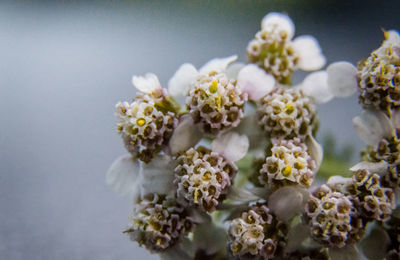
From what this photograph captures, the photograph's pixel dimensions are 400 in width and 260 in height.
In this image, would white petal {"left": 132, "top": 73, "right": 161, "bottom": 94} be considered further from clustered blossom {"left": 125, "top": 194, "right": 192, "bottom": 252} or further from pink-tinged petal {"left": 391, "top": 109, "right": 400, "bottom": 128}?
pink-tinged petal {"left": 391, "top": 109, "right": 400, "bottom": 128}

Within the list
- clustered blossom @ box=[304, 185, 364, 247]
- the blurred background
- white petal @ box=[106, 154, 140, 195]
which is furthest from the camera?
the blurred background

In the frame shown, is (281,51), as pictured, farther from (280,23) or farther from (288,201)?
(288,201)

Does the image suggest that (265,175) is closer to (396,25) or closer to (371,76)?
(371,76)

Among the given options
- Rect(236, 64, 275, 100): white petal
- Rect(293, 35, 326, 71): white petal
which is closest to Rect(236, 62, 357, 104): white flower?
Rect(236, 64, 275, 100): white petal

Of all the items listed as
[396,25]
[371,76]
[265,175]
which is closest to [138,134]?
[265,175]

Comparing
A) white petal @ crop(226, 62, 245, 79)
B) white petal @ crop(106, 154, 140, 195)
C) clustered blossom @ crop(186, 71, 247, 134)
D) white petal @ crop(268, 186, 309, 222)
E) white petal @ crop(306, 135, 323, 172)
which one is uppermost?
white petal @ crop(226, 62, 245, 79)
